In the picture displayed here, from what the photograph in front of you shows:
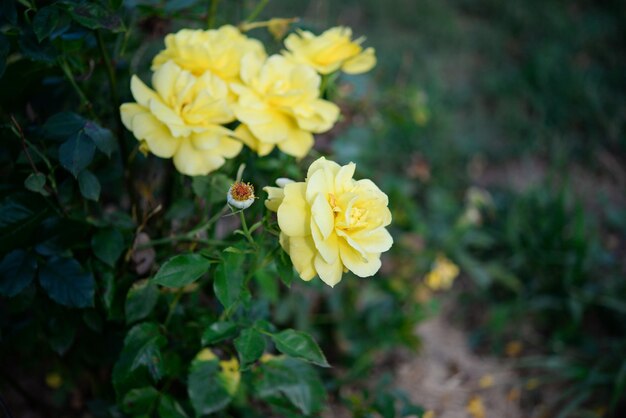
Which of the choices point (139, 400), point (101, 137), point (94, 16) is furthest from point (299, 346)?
point (94, 16)

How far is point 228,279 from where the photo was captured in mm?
680

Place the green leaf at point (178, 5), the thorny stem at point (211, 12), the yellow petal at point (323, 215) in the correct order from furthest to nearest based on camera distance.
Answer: the thorny stem at point (211, 12), the green leaf at point (178, 5), the yellow petal at point (323, 215)

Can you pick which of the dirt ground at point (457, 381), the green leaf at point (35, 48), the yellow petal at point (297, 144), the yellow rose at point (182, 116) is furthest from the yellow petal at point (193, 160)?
the dirt ground at point (457, 381)

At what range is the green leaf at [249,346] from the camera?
705 millimetres

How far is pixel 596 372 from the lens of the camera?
1.57m

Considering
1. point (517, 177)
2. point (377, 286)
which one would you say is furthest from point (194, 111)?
point (517, 177)

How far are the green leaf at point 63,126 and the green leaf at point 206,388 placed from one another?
1.31ft

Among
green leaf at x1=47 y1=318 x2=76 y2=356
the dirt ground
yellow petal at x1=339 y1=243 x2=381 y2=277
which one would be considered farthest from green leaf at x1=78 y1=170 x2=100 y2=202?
the dirt ground

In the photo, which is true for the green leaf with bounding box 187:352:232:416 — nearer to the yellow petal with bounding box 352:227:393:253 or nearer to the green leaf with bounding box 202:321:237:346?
the green leaf with bounding box 202:321:237:346

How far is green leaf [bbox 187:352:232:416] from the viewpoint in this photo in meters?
0.78

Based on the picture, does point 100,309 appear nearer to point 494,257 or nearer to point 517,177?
point 494,257

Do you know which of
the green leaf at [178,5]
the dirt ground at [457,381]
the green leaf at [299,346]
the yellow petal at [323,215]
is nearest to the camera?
the yellow petal at [323,215]

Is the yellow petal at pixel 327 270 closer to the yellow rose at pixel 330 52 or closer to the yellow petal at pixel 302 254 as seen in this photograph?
the yellow petal at pixel 302 254

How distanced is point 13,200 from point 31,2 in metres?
0.28
